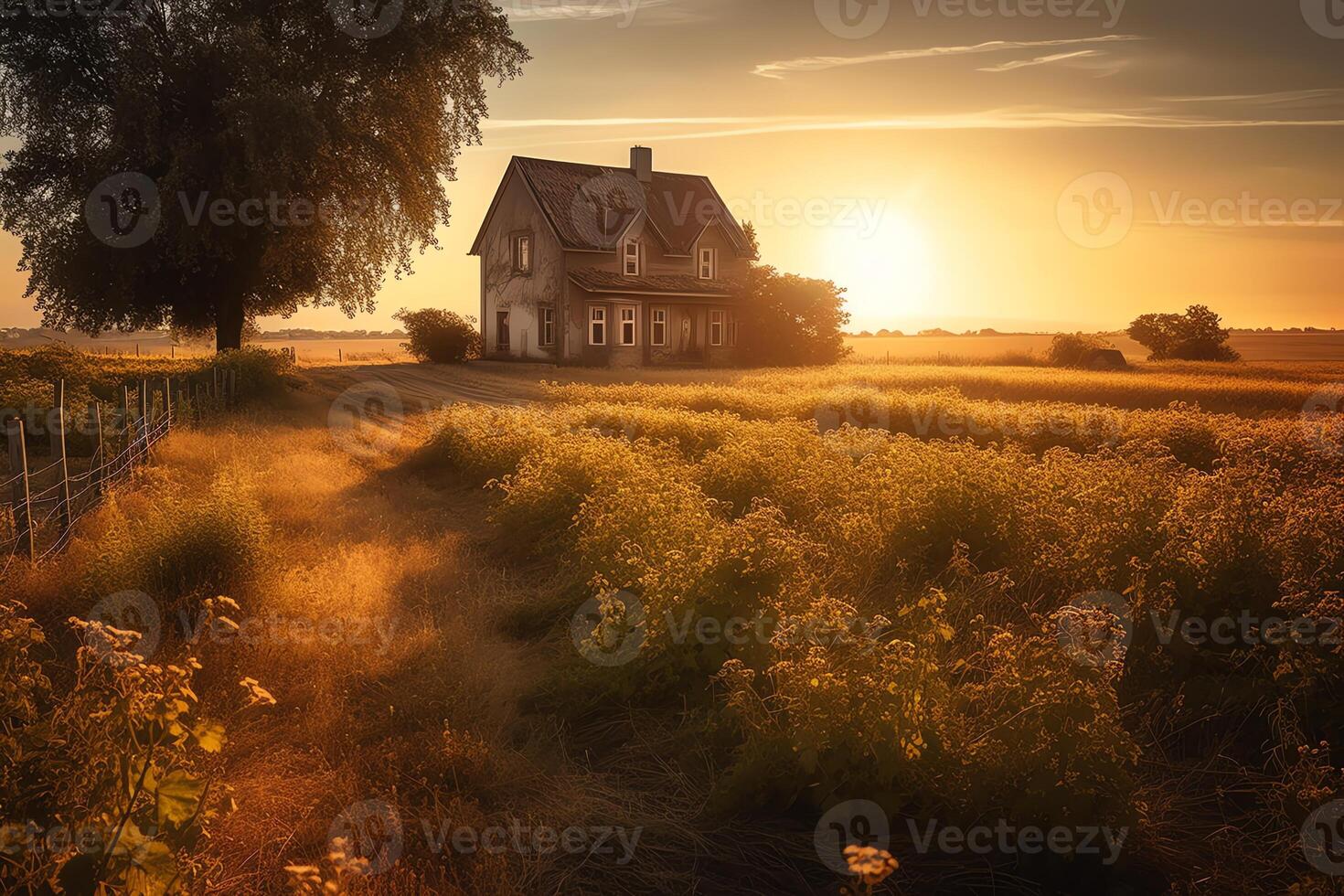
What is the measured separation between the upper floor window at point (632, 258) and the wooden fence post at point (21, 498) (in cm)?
3254

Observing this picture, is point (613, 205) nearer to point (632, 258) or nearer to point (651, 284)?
point (632, 258)

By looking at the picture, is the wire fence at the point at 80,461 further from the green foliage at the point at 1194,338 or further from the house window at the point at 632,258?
the green foliage at the point at 1194,338

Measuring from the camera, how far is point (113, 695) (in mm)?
4031

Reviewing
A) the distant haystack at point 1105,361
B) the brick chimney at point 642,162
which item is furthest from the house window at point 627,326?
the distant haystack at point 1105,361

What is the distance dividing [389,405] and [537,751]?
22557 mm

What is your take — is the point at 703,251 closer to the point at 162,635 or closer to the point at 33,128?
the point at 33,128

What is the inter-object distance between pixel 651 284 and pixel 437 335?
423 inches

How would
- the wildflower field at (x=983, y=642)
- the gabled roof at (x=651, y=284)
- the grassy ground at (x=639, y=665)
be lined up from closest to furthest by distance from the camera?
the wildflower field at (x=983, y=642) → the grassy ground at (x=639, y=665) → the gabled roof at (x=651, y=284)

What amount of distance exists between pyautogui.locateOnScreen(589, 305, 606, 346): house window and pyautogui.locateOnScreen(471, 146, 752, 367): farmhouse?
0.13ft

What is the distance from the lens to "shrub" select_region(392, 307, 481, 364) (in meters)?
42.5

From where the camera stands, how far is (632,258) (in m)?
41.4

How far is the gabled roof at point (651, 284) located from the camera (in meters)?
38.2

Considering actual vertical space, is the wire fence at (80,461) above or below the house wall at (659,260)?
below

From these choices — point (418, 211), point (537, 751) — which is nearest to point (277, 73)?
point (418, 211)
